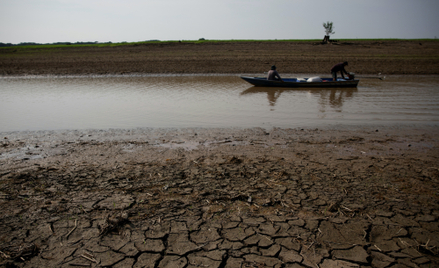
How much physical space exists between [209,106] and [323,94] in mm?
6527

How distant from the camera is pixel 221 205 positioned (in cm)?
367

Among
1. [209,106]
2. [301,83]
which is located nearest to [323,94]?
[301,83]

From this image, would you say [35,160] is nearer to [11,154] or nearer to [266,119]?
[11,154]

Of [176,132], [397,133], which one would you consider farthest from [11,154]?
[397,133]

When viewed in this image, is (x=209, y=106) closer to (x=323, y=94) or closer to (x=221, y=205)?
(x=323, y=94)

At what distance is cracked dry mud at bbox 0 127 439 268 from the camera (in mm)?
2826

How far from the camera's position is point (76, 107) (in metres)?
10.9

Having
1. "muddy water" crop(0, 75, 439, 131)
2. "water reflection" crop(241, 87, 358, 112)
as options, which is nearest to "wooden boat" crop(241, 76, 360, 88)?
"water reflection" crop(241, 87, 358, 112)

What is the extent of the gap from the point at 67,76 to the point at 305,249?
22.7 metres

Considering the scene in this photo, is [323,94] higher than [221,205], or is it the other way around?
[323,94]

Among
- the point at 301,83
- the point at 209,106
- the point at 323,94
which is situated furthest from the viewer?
the point at 301,83

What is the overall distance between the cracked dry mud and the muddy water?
245 centimetres

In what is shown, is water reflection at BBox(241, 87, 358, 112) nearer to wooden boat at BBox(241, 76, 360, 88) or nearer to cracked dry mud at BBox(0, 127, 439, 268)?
wooden boat at BBox(241, 76, 360, 88)

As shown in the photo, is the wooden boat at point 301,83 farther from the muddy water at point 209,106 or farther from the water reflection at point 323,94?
the muddy water at point 209,106
